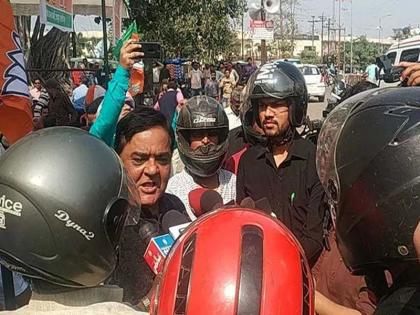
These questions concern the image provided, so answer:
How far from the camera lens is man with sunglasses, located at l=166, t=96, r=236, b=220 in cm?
361

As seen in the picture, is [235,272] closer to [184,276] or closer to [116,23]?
[184,276]

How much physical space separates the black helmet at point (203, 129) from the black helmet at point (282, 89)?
26cm

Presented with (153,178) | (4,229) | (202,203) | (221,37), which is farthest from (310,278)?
(221,37)

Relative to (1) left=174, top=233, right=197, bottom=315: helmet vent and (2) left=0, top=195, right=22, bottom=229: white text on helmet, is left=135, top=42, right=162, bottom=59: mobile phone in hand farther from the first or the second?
(1) left=174, top=233, right=197, bottom=315: helmet vent

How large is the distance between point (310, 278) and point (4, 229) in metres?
0.95

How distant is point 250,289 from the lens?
1.62 meters

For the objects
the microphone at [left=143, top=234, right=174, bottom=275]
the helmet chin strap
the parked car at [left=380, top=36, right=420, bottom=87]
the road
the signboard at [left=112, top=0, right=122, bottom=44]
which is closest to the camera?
the microphone at [left=143, top=234, right=174, bottom=275]

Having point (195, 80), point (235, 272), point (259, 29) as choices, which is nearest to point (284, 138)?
point (235, 272)

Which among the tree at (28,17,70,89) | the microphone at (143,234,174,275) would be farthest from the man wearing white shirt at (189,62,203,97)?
the microphone at (143,234,174,275)

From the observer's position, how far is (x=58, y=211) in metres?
1.98

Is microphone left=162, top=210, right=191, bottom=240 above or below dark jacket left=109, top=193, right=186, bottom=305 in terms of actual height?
above

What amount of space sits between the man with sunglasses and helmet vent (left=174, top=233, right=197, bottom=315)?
5.73 ft

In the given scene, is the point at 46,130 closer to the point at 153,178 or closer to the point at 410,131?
the point at 153,178

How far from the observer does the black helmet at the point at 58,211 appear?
1974 millimetres
